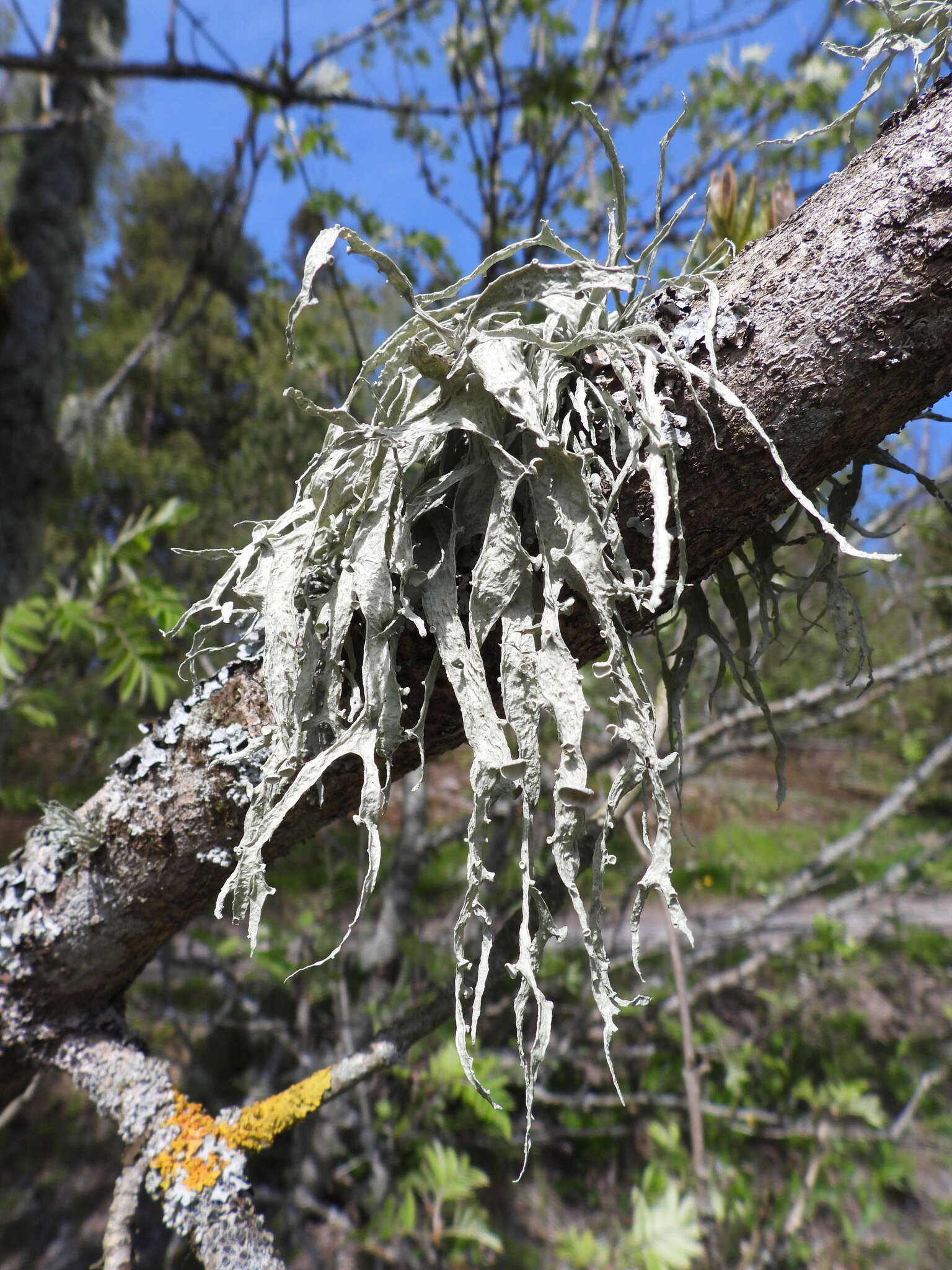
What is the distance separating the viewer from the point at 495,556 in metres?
0.60

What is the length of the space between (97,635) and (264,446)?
2361 millimetres

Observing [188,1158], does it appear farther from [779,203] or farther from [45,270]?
[45,270]

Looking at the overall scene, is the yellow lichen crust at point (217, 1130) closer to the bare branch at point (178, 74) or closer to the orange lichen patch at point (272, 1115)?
the orange lichen patch at point (272, 1115)

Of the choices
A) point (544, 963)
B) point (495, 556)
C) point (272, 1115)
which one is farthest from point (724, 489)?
point (544, 963)

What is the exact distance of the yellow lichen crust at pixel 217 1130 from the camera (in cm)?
72

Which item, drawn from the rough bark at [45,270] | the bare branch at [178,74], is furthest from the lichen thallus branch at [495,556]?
the rough bark at [45,270]

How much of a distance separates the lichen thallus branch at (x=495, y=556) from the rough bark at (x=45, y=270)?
245 cm

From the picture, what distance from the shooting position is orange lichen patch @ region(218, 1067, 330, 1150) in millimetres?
761

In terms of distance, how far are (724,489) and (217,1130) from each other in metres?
0.83

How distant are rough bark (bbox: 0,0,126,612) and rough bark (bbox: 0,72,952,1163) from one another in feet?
7.01

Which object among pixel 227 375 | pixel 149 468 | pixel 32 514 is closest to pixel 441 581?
pixel 32 514

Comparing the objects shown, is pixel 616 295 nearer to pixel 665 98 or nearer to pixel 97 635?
pixel 97 635

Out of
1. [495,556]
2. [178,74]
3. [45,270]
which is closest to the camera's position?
[495,556]

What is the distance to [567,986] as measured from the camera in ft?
7.92
